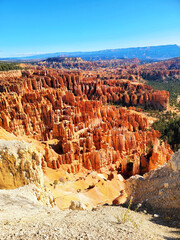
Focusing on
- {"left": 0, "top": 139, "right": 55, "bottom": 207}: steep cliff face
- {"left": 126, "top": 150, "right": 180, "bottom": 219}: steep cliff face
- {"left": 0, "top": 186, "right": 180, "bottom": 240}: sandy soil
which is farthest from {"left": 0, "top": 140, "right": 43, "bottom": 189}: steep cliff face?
{"left": 126, "top": 150, "right": 180, "bottom": 219}: steep cliff face

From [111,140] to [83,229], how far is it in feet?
71.3

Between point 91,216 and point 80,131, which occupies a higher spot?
point 91,216

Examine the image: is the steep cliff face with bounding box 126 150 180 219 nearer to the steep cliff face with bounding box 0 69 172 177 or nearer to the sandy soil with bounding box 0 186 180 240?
the sandy soil with bounding box 0 186 180 240

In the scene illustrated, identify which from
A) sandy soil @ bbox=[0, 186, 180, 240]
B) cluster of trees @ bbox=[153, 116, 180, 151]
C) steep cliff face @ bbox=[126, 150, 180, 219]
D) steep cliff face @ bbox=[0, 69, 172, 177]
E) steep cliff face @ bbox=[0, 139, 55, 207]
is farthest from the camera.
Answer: cluster of trees @ bbox=[153, 116, 180, 151]

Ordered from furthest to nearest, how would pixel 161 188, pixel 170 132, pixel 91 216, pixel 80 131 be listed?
pixel 170 132, pixel 80 131, pixel 161 188, pixel 91 216

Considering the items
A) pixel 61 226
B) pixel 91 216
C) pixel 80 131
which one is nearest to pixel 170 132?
pixel 80 131

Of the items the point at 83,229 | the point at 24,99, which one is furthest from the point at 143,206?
the point at 24,99

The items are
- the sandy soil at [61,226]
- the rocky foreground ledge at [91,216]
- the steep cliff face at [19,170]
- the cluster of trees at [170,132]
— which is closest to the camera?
the sandy soil at [61,226]

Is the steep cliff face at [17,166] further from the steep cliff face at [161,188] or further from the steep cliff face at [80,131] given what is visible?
the steep cliff face at [80,131]

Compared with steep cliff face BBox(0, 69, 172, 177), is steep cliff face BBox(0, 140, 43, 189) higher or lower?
higher

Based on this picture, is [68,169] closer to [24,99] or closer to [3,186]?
[3,186]

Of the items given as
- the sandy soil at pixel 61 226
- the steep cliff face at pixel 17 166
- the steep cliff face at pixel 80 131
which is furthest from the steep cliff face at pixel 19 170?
the steep cliff face at pixel 80 131

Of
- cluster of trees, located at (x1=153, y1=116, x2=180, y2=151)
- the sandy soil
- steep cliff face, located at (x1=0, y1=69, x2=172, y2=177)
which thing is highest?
the sandy soil

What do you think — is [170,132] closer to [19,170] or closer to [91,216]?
[91,216]
